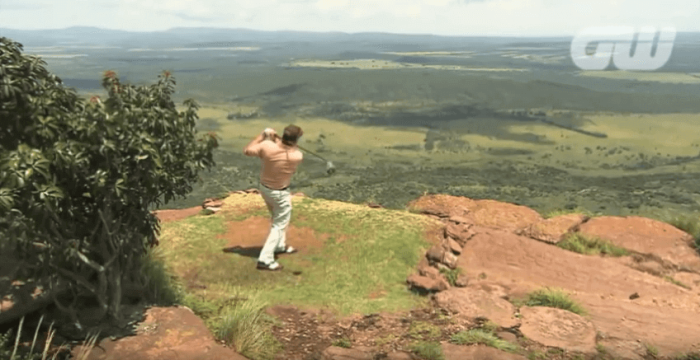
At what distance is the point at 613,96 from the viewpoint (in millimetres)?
93812

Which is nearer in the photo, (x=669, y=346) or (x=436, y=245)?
(x=669, y=346)

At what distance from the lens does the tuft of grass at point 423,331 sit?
6.11m

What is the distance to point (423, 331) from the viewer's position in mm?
6270

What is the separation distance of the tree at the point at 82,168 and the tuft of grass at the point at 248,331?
1.07 meters

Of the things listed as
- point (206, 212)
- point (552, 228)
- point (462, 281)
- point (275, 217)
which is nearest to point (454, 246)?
point (462, 281)

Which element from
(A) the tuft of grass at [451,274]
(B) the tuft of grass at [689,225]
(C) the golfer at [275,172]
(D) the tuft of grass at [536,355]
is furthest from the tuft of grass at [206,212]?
(B) the tuft of grass at [689,225]

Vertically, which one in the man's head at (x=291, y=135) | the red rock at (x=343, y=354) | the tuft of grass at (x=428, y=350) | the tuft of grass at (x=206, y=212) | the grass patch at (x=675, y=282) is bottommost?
the grass patch at (x=675, y=282)

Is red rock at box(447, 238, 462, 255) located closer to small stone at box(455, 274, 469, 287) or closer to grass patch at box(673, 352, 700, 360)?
small stone at box(455, 274, 469, 287)

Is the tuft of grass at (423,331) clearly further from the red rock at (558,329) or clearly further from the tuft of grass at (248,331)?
the tuft of grass at (248,331)

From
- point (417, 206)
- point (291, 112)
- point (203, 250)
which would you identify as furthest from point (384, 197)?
point (291, 112)

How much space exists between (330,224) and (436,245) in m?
1.89

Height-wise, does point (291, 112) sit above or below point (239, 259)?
below

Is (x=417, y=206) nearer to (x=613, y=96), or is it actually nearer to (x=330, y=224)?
(x=330, y=224)

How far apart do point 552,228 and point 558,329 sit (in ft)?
16.8
